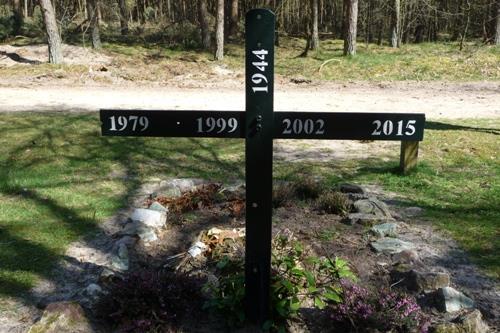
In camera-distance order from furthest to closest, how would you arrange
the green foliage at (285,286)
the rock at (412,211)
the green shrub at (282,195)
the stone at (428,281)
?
1. the rock at (412,211)
2. the green shrub at (282,195)
3. the stone at (428,281)
4. the green foliage at (285,286)

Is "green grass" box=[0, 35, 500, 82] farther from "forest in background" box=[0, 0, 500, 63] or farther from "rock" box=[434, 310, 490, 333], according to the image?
"rock" box=[434, 310, 490, 333]

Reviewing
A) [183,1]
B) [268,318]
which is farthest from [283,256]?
[183,1]

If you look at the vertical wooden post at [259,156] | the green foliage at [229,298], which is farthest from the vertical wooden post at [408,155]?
the vertical wooden post at [259,156]

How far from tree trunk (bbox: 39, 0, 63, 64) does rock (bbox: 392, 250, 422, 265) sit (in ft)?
54.2

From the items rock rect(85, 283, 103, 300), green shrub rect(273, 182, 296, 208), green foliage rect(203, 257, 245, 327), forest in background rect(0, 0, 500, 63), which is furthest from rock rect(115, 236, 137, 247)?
forest in background rect(0, 0, 500, 63)

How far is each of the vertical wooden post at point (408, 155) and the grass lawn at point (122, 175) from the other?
0.17 metres

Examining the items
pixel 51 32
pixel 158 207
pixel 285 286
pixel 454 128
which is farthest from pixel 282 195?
pixel 51 32

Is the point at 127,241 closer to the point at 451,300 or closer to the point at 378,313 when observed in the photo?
the point at 378,313

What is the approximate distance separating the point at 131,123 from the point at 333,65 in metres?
16.4

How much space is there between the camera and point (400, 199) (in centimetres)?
609

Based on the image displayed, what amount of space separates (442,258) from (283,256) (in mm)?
1479

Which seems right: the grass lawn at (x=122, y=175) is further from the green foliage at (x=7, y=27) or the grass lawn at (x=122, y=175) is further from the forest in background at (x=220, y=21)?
the green foliage at (x=7, y=27)

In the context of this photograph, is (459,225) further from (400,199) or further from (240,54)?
(240,54)

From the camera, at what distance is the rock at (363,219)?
16.2 ft
